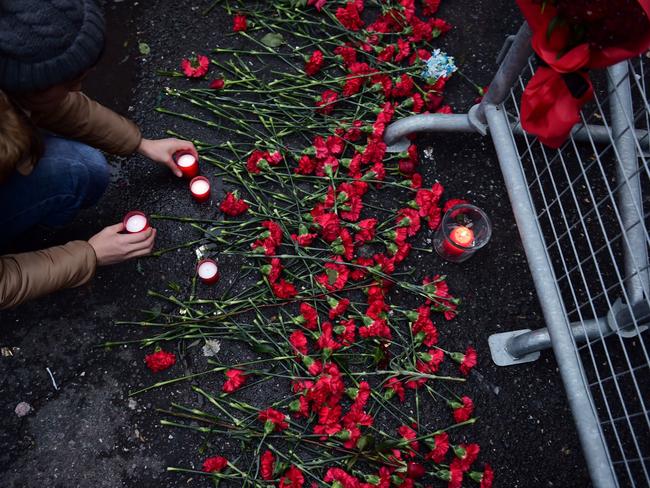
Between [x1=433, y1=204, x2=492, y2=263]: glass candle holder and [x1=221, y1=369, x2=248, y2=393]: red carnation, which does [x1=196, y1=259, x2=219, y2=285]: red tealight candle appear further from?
[x1=433, y1=204, x2=492, y2=263]: glass candle holder

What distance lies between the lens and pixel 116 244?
6.01ft

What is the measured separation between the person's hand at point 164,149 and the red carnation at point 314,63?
669 millimetres

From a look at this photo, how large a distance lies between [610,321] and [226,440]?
4.54ft

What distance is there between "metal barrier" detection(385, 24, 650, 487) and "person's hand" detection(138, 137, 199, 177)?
85 centimetres

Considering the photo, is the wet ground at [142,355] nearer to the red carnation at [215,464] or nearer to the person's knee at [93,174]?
the red carnation at [215,464]

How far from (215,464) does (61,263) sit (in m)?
0.82

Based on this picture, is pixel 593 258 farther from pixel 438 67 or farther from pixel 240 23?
pixel 240 23

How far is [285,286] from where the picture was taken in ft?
6.62

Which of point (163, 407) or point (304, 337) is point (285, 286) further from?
point (163, 407)

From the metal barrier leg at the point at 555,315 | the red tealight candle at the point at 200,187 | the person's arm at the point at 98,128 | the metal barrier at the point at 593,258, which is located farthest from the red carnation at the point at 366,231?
the person's arm at the point at 98,128

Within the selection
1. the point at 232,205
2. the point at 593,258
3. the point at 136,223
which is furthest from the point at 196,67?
the point at 593,258

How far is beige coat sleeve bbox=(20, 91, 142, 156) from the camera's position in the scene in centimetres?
178

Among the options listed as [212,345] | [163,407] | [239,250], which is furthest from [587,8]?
[163,407]

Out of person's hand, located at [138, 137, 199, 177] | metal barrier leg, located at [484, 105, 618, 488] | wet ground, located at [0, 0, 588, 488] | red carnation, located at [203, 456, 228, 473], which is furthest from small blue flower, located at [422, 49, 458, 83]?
red carnation, located at [203, 456, 228, 473]
